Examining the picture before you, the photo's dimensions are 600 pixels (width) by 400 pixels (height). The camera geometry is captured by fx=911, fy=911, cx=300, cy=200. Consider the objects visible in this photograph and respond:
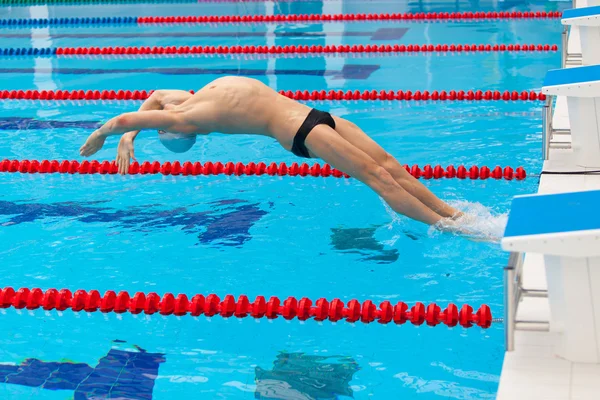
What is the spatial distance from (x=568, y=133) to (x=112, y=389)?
3.30 metres

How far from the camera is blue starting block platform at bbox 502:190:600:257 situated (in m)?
2.66

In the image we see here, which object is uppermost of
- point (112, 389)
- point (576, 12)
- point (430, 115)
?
point (576, 12)

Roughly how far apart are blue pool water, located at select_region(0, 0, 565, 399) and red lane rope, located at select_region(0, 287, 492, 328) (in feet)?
0.26

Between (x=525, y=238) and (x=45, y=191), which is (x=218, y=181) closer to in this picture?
(x=45, y=191)

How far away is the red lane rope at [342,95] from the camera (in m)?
7.59

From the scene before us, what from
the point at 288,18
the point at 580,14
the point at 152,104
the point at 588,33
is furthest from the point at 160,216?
the point at 288,18

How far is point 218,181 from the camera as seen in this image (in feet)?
19.5

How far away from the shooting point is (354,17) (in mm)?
11820

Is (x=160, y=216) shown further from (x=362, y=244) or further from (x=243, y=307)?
(x=243, y=307)

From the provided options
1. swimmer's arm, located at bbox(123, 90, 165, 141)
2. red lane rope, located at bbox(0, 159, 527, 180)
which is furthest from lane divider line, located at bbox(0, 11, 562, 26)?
swimmer's arm, located at bbox(123, 90, 165, 141)

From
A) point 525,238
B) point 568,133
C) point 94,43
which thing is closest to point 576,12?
point 568,133

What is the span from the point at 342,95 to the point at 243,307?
4347 millimetres

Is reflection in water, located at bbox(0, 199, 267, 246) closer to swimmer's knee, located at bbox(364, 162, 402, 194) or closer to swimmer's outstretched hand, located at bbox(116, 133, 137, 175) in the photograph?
swimmer's outstretched hand, located at bbox(116, 133, 137, 175)

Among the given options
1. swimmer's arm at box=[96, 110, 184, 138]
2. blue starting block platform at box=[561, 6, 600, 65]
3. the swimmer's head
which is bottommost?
the swimmer's head
